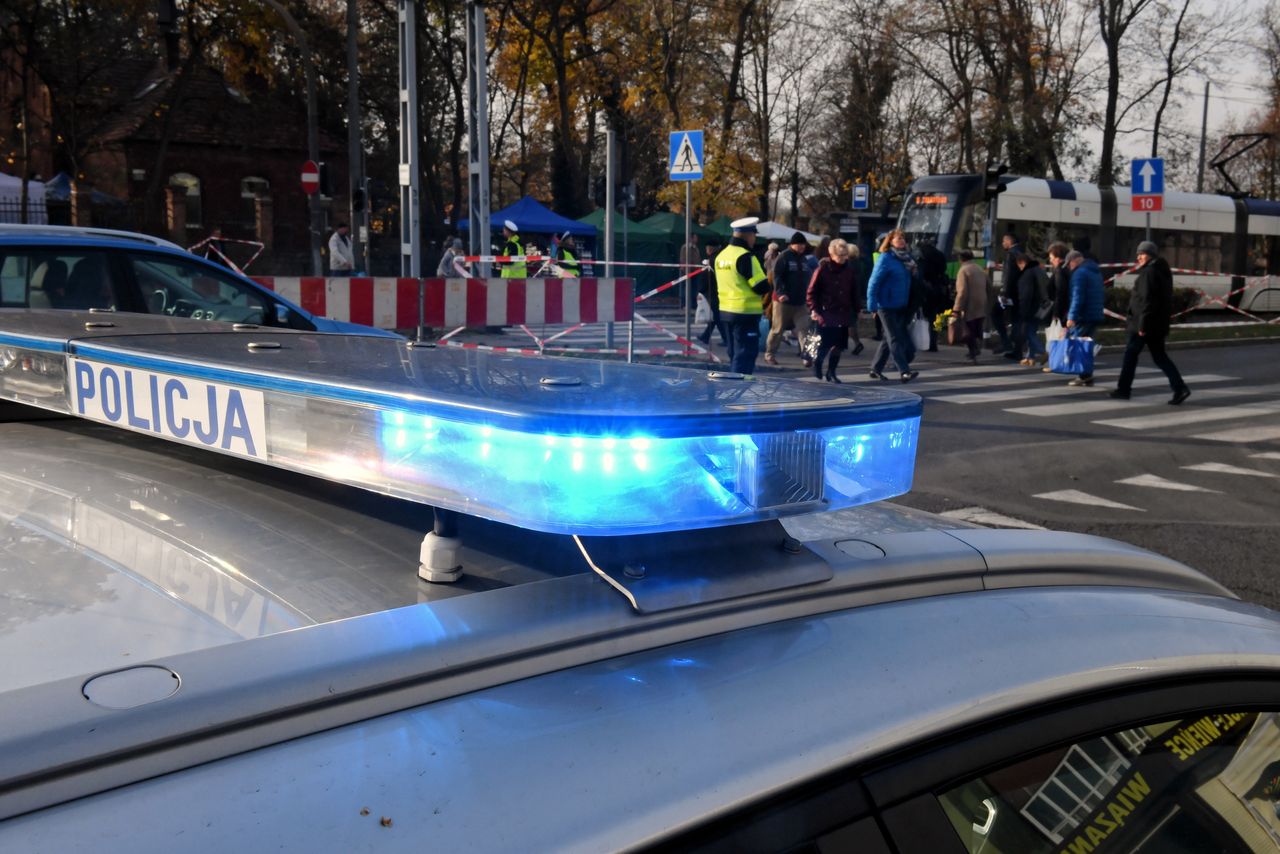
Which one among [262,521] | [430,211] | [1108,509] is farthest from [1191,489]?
[430,211]

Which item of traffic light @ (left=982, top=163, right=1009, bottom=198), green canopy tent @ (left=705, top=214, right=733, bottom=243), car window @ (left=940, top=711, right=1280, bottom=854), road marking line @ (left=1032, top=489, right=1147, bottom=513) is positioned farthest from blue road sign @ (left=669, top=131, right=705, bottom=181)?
green canopy tent @ (left=705, top=214, right=733, bottom=243)

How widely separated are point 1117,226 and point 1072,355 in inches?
636

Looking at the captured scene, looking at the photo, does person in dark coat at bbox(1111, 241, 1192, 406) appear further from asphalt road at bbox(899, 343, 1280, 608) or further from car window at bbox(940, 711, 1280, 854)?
car window at bbox(940, 711, 1280, 854)

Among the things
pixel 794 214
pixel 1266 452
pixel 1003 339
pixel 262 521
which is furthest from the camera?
pixel 794 214

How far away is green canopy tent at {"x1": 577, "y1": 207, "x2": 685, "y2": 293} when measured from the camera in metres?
35.7

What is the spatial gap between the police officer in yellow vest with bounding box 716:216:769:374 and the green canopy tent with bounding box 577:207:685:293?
21100 mm

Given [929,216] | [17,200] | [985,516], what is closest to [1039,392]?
[985,516]

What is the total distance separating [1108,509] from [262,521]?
7237 millimetres

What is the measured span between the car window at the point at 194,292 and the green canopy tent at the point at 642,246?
89.7ft

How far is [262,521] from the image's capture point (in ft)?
4.49

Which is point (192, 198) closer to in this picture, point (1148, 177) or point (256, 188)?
point (256, 188)

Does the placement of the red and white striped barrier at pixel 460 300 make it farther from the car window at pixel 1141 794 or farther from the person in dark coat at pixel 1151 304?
the car window at pixel 1141 794

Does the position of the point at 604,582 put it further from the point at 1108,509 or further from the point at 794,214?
the point at 794,214

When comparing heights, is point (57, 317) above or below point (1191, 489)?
above
